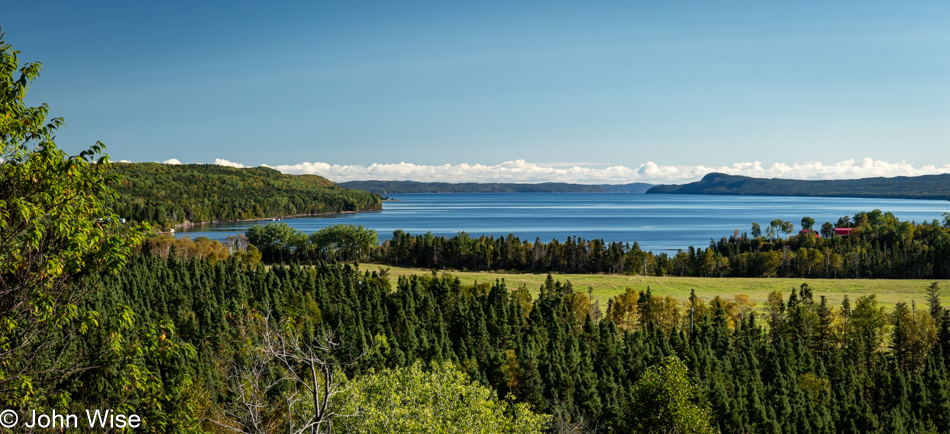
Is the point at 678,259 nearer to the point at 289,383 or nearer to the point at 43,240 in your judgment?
the point at 289,383

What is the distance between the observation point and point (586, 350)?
61.2 meters

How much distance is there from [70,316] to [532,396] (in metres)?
41.8

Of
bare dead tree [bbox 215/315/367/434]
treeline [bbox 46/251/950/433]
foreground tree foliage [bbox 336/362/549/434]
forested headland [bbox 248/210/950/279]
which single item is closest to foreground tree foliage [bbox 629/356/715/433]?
treeline [bbox 46/251/950/433]

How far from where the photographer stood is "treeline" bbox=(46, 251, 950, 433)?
4198 cm

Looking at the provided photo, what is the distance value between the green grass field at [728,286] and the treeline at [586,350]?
75.5ft

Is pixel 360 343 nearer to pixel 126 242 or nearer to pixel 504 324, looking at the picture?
pixel 504 324

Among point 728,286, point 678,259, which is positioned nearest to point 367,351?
point 728,286

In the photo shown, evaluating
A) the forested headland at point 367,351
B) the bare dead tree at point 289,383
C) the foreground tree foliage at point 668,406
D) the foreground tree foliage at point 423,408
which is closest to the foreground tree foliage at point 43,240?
the forested headland at point 367,351

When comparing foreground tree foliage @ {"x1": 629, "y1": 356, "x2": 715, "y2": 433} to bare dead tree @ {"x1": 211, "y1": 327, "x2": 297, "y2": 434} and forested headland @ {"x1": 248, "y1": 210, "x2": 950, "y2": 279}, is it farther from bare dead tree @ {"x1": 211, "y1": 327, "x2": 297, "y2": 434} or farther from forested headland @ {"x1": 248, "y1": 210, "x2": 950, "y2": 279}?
forested headland @ {"x1": 248, "y1": 210, "x2": 950, "y2": 279}

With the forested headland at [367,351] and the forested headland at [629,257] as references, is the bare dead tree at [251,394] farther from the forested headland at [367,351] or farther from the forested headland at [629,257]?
the forested headland at [629,257]

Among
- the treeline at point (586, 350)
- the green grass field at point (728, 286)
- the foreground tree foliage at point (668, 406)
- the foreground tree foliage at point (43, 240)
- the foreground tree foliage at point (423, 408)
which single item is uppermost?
the foreground tree foliage at point (43, 240)

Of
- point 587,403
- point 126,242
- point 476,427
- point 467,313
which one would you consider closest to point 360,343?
point 587,403

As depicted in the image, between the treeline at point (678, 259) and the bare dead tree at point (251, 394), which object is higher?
the bare dead tree at point (251, 394)

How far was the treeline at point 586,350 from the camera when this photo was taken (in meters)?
42.0
